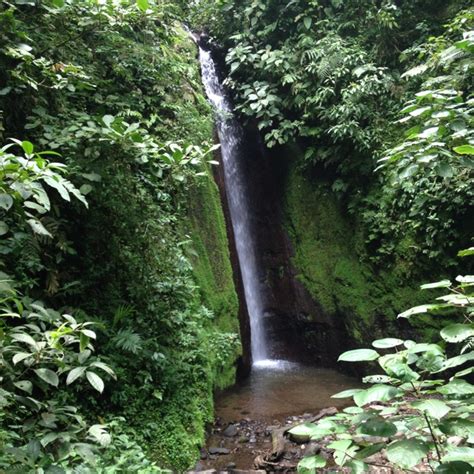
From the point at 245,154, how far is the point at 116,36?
207 inches

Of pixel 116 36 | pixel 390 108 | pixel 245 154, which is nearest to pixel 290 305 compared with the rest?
pixel 245 154

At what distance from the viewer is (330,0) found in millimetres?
7992

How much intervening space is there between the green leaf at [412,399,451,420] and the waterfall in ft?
23.7

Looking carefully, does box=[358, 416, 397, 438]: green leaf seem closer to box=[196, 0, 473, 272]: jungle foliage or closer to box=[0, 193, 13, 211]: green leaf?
box=[0, 193, 13, 211]: green leaf

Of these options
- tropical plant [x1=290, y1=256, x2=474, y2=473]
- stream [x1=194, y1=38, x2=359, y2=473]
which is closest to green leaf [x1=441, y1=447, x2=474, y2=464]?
tropical plant [x1=290, y1=256, x2=474, y2=473]

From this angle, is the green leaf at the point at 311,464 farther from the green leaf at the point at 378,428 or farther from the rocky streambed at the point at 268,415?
the rocky streambed at the point at 268,415

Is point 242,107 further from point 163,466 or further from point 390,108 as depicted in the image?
point 163,466

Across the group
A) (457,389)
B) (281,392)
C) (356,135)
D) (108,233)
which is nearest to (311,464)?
(457,389)

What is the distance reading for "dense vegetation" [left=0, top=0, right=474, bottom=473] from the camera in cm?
174

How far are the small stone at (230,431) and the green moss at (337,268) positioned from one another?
122 inches

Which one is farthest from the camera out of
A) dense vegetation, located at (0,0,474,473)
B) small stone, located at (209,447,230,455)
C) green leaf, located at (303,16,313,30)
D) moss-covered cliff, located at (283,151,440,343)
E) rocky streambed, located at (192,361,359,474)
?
green leaf, located at (303,16,313,30)

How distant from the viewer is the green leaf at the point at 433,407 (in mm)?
1099

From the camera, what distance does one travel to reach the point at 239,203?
29.2 feet

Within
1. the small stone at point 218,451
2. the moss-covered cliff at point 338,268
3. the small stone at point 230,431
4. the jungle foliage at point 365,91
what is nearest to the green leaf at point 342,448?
the small stone at point 218,451
